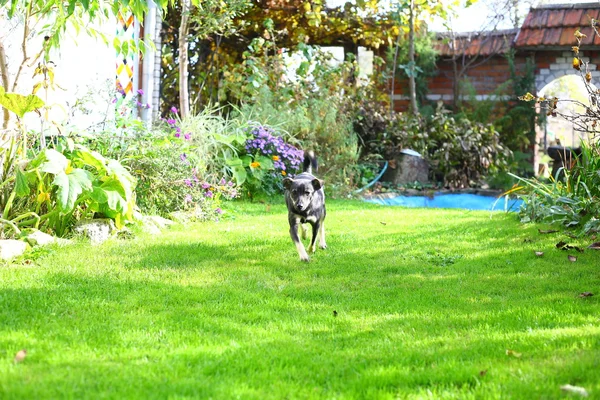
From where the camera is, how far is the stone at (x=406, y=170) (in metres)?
14.5

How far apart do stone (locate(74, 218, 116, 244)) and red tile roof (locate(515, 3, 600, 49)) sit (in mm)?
12417

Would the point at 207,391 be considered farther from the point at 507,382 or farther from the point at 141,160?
the point at 141,160

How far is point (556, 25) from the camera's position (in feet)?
54.2

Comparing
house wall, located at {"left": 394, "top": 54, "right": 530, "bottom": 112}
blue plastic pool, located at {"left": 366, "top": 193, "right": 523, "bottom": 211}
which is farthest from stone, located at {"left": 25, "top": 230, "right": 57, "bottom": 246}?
house wall, located at {"left": 394, "top": 54, "right": 530, "bottom": 112}

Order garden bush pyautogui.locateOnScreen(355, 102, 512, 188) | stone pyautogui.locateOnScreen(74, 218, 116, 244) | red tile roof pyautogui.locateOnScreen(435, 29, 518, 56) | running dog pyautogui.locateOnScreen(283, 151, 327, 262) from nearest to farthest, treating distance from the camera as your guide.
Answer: running dog pyautogui.locateOnScreen(283, 151, 327, 262), stone pyautogui.locateOnScreen(74, 218, 116, 244), garden bush pyautogui.locateOnScreen(355, 102, 512, 188), red tile roof pyautogui.locateOnScreen(435, 29, 518, 56)

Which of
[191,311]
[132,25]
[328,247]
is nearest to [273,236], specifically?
[328,247]

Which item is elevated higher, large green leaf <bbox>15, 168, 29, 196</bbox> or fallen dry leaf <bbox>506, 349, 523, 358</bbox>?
large green leaf <bbox>15, 168, 29, 196</bbox>

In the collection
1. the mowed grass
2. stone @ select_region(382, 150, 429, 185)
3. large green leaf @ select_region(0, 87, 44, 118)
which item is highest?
large green leaf @ select_region(0, 87, 44, 118)

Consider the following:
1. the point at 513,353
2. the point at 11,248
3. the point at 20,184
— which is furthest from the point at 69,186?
the point at 513,353

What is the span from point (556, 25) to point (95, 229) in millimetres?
13146

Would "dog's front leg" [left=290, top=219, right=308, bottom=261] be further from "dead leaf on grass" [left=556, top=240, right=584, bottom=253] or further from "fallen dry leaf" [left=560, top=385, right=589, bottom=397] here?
"fallen dry leaf" [left=560, top=385, right=589, bottom=397]

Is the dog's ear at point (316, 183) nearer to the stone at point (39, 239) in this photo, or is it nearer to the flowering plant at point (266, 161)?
the stone at point (39, 239)

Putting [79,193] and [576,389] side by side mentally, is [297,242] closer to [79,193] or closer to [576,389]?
[79,193]

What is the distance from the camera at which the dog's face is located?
6191mm
